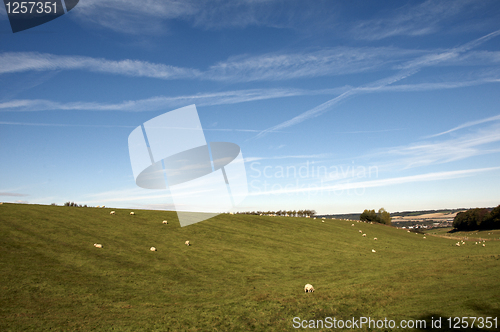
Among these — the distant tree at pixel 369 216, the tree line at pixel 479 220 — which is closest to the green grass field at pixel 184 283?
the distant tree at pixel 369 216

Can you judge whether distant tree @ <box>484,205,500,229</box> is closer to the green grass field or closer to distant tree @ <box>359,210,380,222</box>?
distant tree @ <box>359,210,380,222</box>

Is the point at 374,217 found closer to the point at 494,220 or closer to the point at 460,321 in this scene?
the point at 494,220

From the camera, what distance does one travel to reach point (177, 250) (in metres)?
29.2

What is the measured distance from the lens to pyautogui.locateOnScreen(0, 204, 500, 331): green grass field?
41.4 ft

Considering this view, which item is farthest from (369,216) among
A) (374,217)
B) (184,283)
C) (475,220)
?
(184,283)

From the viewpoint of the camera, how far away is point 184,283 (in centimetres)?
2058

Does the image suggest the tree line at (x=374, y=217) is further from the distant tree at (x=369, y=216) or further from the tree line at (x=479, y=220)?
the tree line at (x=479, y=220)

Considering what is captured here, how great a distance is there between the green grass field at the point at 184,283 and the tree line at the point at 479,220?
151337 millimetres

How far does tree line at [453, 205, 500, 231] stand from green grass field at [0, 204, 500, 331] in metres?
151

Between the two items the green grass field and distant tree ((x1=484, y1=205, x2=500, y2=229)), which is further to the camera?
distant tree ((x1=484, y1=205, x2=500, y2=229))

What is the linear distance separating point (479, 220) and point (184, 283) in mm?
185478

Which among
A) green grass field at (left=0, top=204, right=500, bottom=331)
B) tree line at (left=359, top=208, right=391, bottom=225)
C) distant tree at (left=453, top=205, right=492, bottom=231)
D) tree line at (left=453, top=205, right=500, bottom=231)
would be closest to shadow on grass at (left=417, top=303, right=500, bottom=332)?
green grass field at (left=0, top=204, right=500, bottom=331)

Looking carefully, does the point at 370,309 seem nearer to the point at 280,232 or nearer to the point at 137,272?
the point at 137,272

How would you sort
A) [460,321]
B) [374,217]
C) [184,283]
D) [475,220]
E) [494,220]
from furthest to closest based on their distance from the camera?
[475,220]
[374,217]
[494,220]
[184,283]
[460,321]
